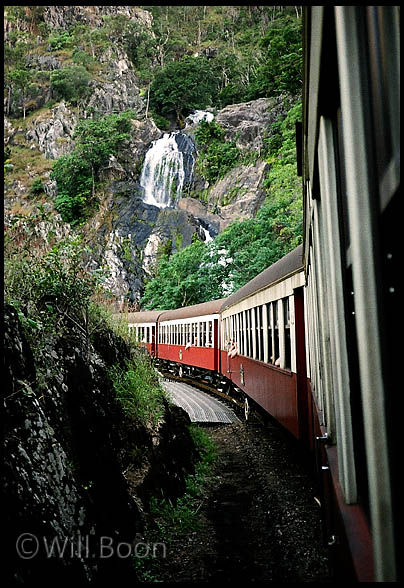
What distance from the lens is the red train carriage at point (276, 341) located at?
6.05 metres

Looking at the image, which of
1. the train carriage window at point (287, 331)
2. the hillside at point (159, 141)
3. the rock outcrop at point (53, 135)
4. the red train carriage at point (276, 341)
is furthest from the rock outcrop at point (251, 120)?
the train carriage window at point (287, 331)

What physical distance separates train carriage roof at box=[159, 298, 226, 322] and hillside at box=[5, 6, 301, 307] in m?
5.38

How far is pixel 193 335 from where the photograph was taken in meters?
18.7

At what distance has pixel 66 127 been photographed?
63.4 meters

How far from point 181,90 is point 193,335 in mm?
51958

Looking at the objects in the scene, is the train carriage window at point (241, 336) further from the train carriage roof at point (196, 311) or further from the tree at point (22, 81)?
the tree at point (22, 81)

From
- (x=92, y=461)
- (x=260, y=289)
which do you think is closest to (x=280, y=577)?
(x=92, y=461)

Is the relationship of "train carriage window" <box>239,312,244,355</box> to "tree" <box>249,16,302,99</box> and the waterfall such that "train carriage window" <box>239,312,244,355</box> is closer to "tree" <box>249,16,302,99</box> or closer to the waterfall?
"tree" <box>249,16,302,99</box>

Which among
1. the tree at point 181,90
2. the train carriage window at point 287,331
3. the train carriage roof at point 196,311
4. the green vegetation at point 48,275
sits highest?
the tree at point 181,90

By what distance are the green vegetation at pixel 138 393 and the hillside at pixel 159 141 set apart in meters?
18.0

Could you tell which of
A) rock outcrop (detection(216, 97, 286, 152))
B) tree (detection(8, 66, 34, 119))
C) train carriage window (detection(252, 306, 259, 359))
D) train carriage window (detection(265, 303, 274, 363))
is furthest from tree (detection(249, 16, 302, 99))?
train carriage window (detection(265, 303, 274, 363))

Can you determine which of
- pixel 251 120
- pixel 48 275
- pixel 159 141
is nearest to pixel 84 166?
pixel 159 141

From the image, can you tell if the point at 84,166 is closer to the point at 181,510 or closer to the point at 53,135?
the point at 53,135

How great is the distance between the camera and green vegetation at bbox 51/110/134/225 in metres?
53.0
